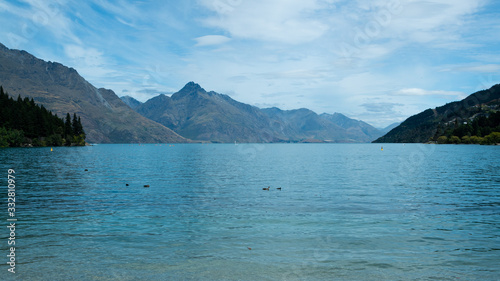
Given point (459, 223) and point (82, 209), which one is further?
point (82, 209)

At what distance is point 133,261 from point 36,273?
16.3 feet

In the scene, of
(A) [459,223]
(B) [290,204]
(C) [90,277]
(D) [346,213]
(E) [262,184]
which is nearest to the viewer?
(C) [90,277]

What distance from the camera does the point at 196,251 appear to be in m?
22.8

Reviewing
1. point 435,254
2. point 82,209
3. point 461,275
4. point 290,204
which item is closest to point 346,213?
point 290,204

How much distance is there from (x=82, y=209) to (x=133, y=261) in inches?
774

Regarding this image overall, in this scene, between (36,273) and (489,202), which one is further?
(489,202)

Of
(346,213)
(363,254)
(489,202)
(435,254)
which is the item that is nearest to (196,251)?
(363,254)

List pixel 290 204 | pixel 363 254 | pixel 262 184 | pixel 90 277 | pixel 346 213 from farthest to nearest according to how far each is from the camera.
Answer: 1. pixel 262 184
2. pixel 290 204
3. pixel 346 213
4. pixel 363 254
5. pixel 90 277

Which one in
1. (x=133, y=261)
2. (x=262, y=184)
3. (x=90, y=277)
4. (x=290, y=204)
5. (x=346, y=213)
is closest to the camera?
(x=90, y=277)

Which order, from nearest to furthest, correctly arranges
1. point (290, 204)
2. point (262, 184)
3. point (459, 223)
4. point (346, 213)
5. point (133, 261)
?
point (133, 261)
point (459, 223)
point (346, 213)
point (290, 204)
point (262, 184)

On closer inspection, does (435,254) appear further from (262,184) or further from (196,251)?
(262,184)

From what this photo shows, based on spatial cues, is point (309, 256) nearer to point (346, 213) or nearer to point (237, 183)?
point (346, 213)

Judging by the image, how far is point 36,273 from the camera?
734 inches

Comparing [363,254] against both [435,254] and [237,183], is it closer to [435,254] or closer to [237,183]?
[435,254]
